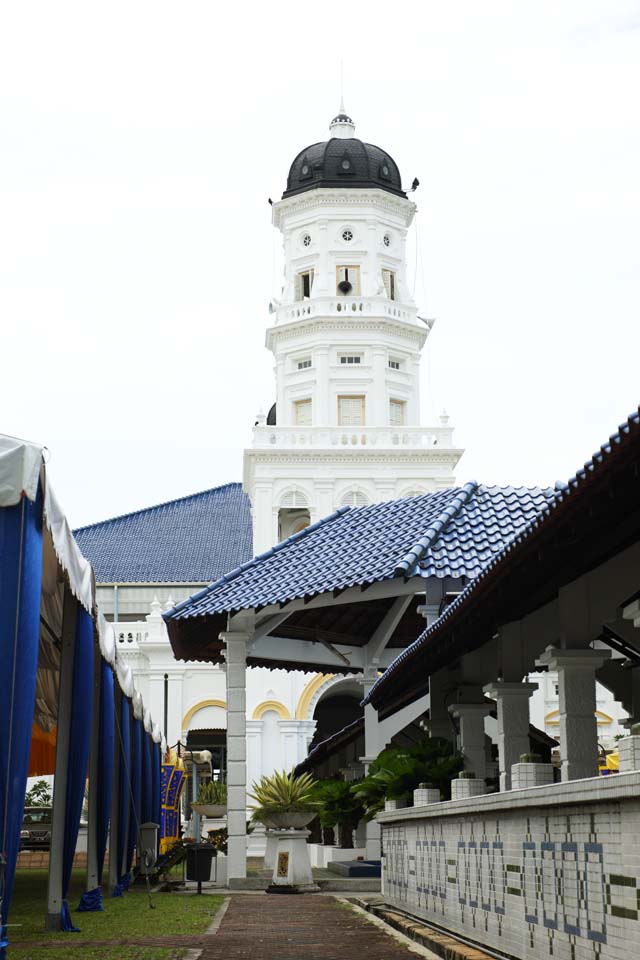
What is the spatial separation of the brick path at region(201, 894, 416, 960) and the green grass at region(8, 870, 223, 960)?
40cm

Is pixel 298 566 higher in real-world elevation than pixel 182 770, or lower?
higher

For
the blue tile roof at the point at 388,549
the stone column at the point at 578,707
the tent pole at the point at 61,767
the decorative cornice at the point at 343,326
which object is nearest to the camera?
the stone column at the point at 578,707

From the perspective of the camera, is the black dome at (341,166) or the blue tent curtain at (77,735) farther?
the black dome at (341,166)

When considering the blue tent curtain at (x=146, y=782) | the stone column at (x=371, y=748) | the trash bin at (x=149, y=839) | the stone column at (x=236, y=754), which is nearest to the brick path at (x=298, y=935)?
the stone column at (x=236, y=754)

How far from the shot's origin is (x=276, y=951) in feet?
37.7

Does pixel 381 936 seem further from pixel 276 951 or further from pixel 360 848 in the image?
pixel 360 848

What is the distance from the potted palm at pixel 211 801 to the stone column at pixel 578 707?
1447 centimetres

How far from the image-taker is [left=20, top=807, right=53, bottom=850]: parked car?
35.8m

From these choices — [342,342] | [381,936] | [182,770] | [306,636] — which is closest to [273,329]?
[342,342]

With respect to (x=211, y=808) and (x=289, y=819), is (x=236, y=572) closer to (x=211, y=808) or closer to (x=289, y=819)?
(x=211, y=808)

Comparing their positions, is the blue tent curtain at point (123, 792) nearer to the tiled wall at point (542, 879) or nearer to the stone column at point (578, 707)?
the tiled wall at point (542, 879)

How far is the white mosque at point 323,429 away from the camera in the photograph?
4741 centimetres

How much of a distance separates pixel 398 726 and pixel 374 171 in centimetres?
3358

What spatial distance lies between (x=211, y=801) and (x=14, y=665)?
14.7 meters
